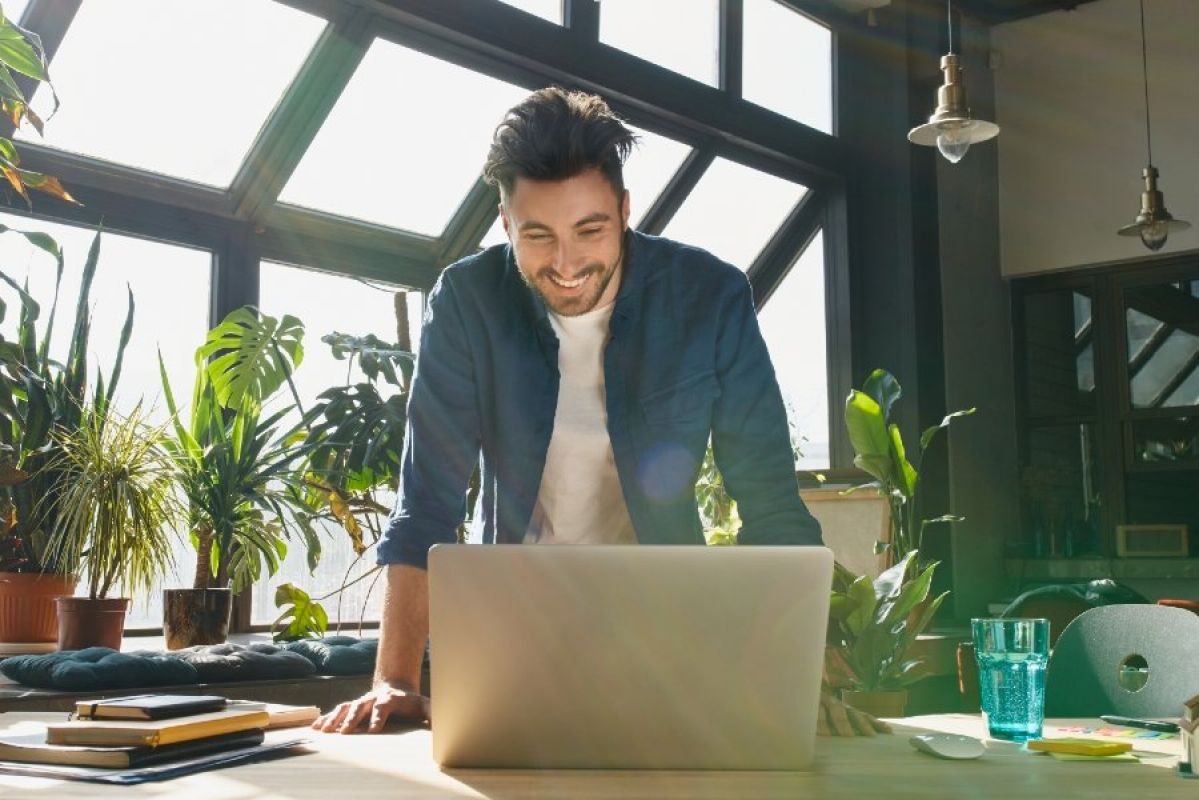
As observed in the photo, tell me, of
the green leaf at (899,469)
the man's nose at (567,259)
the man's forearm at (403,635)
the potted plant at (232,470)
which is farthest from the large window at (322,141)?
the man's forearm at (403,635)

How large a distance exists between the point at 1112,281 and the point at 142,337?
5.01 metres

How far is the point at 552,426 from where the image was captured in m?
1.97

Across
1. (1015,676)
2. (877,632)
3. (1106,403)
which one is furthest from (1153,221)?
(1015,676)

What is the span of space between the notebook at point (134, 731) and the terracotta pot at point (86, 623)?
1.73 metres

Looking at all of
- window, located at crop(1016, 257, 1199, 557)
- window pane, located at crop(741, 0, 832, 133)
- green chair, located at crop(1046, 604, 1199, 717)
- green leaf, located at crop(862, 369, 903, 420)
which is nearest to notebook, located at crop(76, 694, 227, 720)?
green chair, located at crop(1046, 604, 1199, 717)

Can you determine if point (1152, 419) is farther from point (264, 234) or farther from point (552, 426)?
point (552, 426)

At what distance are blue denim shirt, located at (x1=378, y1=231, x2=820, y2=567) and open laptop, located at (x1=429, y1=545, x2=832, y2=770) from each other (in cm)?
72

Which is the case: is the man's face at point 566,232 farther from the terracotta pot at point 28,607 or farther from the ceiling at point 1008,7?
the ceiling at point 1008,7

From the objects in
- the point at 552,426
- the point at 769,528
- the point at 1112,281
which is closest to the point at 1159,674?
the point at 769,528

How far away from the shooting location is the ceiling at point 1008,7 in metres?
6.86

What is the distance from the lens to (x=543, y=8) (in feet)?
15.6

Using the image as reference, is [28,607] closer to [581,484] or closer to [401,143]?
[581,484]

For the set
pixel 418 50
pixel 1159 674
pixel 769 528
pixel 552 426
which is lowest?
pixel 1159 674

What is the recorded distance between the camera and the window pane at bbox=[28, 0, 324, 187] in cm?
355
